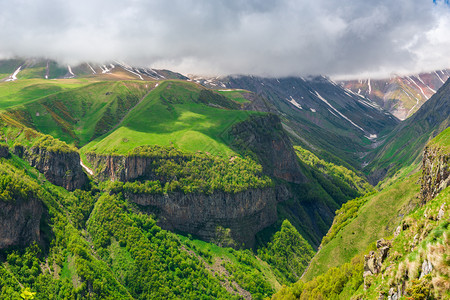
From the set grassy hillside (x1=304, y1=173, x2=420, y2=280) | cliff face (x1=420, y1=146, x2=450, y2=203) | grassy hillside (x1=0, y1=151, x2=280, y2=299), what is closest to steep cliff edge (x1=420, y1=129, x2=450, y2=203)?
cliff face (x1=420, y1=146, x2=450, y2=203)

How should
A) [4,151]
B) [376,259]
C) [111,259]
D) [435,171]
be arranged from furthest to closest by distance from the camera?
[4,151] → [111,259] → [435,171] → [376,259]

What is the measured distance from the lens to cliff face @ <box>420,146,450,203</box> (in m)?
73.1

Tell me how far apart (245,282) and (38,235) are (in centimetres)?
11535

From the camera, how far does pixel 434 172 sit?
8175 centimetres

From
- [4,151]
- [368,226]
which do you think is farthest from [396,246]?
[4,151]

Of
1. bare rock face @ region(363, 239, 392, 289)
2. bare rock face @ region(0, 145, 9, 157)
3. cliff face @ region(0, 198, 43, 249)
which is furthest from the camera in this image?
bare rock face @ region(0, 145, 9, 157)

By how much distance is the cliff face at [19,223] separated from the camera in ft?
467

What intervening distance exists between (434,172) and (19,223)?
581 feet

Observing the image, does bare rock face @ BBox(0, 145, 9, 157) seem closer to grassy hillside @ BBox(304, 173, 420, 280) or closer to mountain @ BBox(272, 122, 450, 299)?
mountain @ BBox(272, 122, 450, 299)

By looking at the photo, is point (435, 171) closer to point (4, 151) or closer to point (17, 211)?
point (17, 211)

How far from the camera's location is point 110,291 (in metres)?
145

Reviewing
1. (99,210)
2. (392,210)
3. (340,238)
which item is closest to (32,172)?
(99,210)

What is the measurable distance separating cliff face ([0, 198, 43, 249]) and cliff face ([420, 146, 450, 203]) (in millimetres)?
172574

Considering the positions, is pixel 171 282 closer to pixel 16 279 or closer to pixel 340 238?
pixel 16 279
